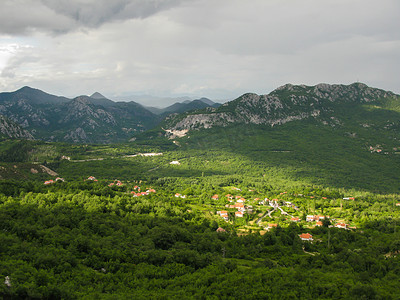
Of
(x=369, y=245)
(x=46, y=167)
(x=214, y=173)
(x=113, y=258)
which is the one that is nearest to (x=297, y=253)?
(x=369, y=245)

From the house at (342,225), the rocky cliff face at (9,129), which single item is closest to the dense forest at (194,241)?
the house at (342,225)

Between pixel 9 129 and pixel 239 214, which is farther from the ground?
pixel 9 129

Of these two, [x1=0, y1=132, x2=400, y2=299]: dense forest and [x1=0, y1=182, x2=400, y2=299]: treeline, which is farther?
[x1=0, y1=132, x2=400, y2=299]: dense forest

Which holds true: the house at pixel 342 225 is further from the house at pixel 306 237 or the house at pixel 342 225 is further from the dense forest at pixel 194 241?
the house at pixel 306 237

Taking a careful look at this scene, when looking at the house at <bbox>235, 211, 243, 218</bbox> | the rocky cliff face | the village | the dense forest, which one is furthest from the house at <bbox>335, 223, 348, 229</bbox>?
the rocky cliff face

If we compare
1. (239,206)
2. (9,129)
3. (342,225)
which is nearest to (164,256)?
(239,206)

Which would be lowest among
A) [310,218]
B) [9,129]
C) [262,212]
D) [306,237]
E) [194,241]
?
[262,212]

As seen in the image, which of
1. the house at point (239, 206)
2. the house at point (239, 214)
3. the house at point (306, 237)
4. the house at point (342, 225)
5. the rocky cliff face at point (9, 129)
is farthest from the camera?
the rocky cliff face at point (9, 129)

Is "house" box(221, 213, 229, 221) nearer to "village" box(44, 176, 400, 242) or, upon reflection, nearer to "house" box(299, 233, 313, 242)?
"village" box(44, 176, 400, 242)

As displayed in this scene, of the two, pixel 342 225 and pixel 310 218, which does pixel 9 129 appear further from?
pixel 342 225

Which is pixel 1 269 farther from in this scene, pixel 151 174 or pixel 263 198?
pixel 151 174

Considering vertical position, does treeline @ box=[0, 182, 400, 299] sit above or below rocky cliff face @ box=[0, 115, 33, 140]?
below
